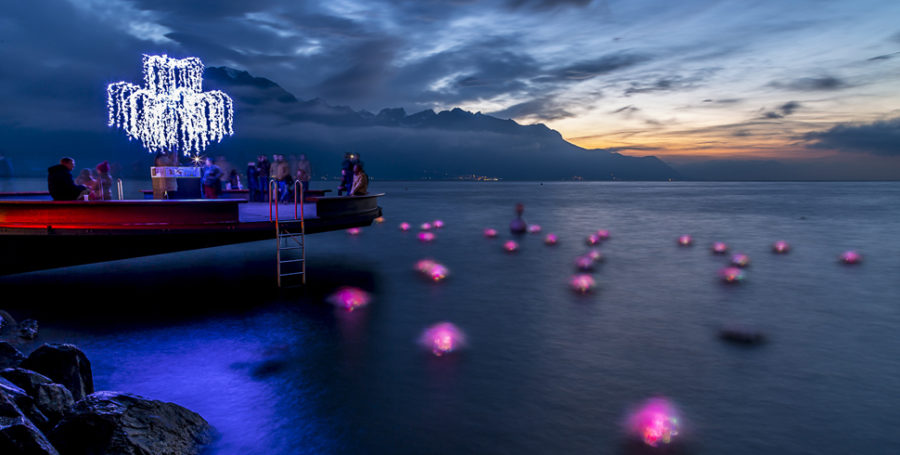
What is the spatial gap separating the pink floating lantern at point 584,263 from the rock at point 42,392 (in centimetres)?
1670

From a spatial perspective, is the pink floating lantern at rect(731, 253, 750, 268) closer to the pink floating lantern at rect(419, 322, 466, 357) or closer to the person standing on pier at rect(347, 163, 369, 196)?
the pink floating lantern at rect(419, 322, 466, 357)

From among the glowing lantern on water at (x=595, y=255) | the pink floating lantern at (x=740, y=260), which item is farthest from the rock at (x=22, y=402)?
the pink floating lantern at (x=740, y=260)

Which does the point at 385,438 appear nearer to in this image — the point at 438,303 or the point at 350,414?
the point at 350,414

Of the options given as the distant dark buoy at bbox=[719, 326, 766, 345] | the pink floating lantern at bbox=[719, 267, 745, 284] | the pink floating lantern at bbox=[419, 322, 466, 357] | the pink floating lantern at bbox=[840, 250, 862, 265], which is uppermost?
the distant dark buoy at bbox=[719, 326, 766, 345]

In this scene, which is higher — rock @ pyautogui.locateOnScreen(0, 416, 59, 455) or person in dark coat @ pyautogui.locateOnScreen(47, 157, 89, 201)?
person in dark coat @ pyautogui.locateOnScreen(47, 157, 89, 201)

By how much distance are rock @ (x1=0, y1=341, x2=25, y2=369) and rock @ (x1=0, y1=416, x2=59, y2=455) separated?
355cm

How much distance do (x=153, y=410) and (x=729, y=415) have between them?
730cm

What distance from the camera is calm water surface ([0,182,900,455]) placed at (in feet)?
21.6

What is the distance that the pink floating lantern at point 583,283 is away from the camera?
52.0 ft

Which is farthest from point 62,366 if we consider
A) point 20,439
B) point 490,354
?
point 490,354

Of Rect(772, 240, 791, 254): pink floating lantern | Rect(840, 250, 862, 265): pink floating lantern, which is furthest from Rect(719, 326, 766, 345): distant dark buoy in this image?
Rect(772, 240, 791, 254): pink floating lantern

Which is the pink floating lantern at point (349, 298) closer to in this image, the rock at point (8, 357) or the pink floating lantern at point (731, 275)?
the rock at point (8, 357)

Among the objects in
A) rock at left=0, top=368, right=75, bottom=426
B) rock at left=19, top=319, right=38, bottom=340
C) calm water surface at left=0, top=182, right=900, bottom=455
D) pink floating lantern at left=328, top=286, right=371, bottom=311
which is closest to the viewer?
rock at left=0, top=368, right=75, bottom=426

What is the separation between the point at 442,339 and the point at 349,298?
4341 millimetres
